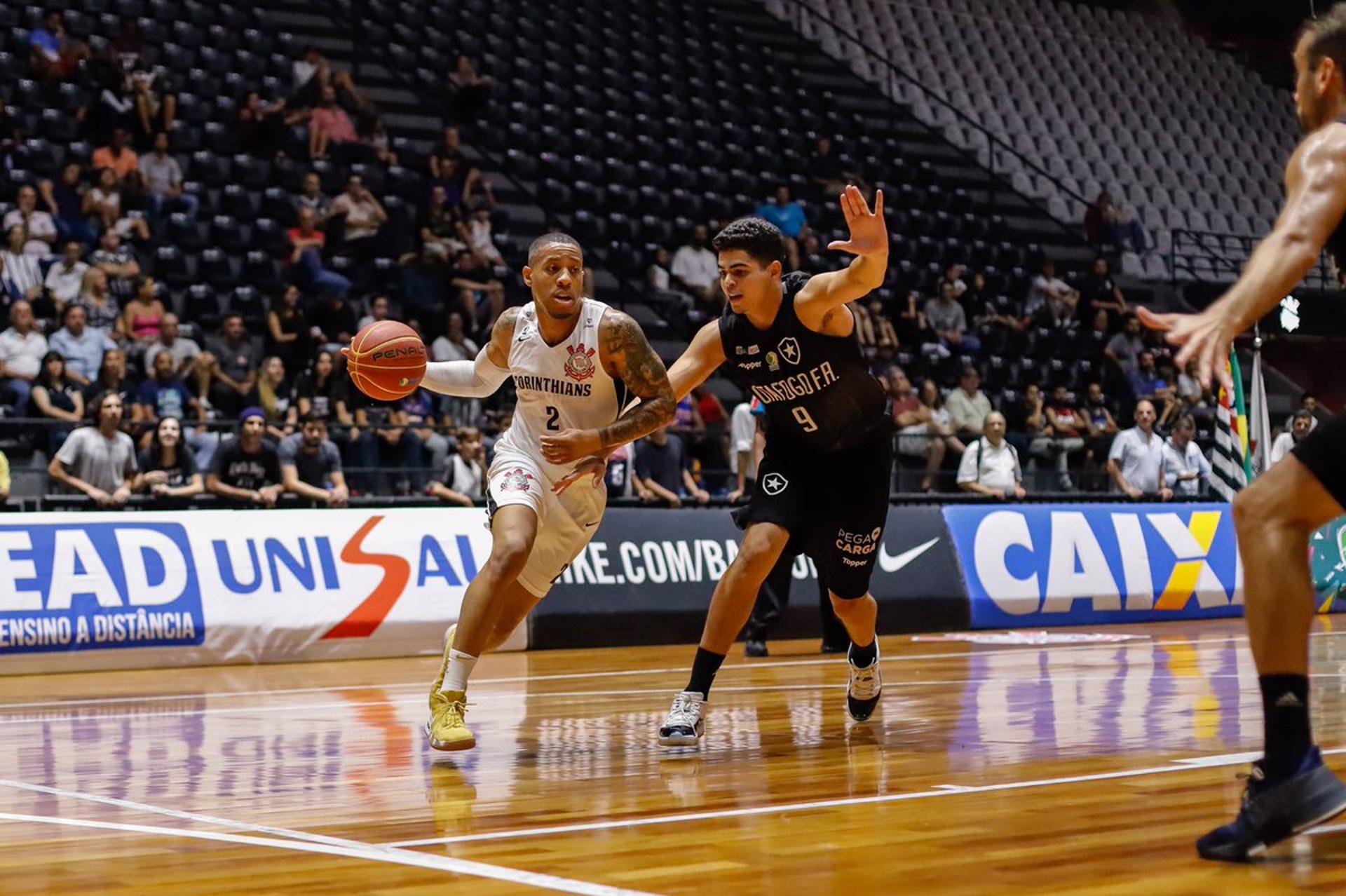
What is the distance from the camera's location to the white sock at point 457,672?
6547 mm

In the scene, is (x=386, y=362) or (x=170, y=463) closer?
(x=386, y=362)

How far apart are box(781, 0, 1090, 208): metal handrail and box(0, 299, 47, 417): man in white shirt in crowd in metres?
15.6

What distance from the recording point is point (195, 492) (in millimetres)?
12750

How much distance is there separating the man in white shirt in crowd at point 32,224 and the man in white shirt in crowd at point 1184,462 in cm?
1091

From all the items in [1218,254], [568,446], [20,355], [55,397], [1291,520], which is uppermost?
[1218,254]

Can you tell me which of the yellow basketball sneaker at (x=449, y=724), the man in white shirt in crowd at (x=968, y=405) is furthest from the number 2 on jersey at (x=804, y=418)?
the man in white shirt in crowd at (x=968, y=405)

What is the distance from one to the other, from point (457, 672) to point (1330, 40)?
12.7ft

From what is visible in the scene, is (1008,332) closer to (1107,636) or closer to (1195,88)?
(1107,636)

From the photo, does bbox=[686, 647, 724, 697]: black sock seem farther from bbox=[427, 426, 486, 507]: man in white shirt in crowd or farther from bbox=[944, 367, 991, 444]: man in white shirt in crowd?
bbox=[944, 367, 991, 444]: man in white shirt in crowd

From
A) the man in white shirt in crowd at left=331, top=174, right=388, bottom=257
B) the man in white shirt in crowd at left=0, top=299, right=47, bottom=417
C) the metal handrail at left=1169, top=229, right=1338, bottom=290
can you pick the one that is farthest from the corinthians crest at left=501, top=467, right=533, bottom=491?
the metal handrail at left=1169, top=229, right=1338, bottom=290

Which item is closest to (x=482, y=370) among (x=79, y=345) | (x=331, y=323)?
(x=79, y=345)

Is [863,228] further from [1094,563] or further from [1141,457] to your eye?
[1141,457]

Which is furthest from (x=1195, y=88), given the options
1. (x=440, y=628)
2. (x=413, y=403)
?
(x=440, y=628)

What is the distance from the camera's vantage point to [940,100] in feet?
86.5
